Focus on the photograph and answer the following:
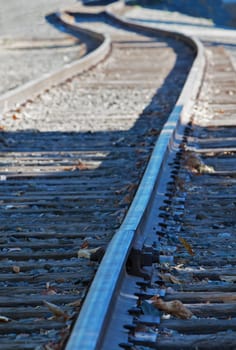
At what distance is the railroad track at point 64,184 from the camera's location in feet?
12.5

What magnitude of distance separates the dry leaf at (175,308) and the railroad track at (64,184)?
317mm

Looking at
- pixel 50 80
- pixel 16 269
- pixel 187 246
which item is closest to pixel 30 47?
pixel 50 80

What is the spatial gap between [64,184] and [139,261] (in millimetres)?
2581

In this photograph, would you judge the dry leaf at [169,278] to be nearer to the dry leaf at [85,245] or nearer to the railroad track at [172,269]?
the railroad track at [172,269]

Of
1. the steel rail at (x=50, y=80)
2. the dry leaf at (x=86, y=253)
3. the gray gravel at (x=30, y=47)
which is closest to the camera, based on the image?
the dry leaf at (x=86, y=253)

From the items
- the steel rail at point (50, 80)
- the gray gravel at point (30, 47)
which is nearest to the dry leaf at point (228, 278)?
the steel rail at point (50, 80)

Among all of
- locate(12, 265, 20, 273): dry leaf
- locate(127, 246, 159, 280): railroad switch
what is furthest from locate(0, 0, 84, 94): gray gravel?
locate(127, 246, 159, 280): railroad switch

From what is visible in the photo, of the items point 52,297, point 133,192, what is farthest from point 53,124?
point 52,297

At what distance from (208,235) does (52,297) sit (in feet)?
4.42

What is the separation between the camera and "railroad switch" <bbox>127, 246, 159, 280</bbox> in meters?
3.96

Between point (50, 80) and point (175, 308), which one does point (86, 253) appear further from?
point (50, 80)

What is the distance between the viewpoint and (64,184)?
655 cm

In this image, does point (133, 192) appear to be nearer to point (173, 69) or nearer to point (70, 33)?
point (173, 69)

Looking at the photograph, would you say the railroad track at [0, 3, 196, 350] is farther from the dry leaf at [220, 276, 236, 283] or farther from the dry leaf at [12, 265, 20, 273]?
the dry leaf at [220, 276, 236, 283]
